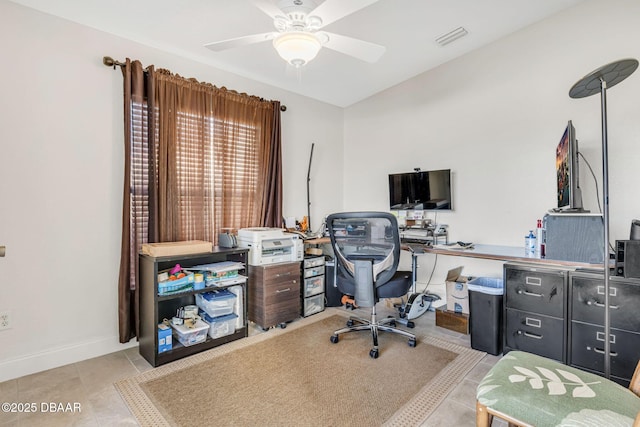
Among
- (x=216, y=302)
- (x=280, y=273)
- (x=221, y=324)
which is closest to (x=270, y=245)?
(x=280, y=273)

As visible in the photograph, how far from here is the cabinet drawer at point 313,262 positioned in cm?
322

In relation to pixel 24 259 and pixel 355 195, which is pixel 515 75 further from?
pixel 24 259

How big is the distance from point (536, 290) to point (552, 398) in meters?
1.37

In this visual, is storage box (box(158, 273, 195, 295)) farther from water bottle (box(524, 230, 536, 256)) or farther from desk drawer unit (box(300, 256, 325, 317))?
water bottle (box(524, 230, 536, 256))

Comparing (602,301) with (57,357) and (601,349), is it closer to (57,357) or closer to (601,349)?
(601,349)

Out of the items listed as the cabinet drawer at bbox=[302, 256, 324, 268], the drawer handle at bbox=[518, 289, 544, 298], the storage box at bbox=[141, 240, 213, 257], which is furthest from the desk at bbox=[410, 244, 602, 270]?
the storage box at bbox=[141, 240, 213, 257]

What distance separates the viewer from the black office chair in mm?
2385

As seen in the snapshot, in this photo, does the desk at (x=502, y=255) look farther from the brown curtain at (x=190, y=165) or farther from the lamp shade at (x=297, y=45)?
the lamp shade at (x=297, y=45)

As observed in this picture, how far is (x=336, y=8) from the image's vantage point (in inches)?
65.4

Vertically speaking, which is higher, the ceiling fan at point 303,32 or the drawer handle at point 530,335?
the ceiling fan at point 303,32

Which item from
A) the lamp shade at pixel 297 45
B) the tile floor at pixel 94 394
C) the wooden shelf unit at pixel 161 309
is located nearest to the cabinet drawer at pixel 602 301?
the tile floor at pixel 94 394

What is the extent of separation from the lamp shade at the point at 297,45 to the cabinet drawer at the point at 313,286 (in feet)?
6.91

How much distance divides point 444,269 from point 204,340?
2.51 metres

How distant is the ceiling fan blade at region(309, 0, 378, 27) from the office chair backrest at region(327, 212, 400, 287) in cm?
128
